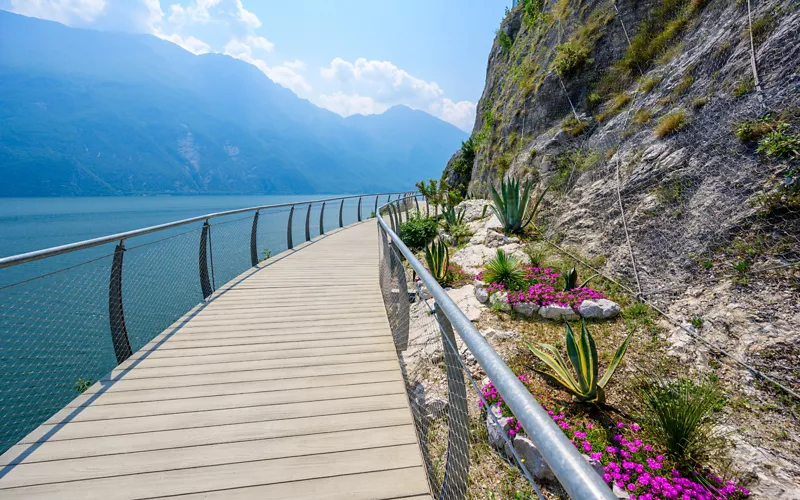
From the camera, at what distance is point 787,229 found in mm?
3057

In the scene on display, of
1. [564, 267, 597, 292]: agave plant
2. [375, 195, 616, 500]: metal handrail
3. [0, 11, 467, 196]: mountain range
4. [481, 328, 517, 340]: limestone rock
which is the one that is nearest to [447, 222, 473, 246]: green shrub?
[564, 267, 597, 292]: agave plant

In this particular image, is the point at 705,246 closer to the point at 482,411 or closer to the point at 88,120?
the point at 482,411

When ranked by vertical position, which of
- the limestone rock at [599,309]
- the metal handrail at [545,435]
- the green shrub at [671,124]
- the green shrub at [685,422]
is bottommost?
the green shrub at [685,422]

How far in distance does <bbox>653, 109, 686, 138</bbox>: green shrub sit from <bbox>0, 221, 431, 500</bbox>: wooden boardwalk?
186 inches

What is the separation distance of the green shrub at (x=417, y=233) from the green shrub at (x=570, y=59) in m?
4.95

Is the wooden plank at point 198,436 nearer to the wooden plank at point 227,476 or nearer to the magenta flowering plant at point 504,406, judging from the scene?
the wooden plank at point 227,476

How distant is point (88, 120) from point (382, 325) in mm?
187208

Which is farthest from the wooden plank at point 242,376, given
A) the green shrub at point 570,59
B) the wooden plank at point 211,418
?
the green shrub at point 570,59

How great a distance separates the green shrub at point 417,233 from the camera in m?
9.02

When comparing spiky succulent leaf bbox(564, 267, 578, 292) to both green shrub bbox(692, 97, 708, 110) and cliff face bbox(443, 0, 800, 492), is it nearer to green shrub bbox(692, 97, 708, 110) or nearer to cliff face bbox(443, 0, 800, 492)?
cliff face bbox(443, 0, 800, 492)

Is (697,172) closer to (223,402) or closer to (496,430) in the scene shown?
(496,430)

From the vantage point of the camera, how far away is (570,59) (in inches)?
323

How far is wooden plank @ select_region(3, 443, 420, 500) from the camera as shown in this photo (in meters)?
1.70

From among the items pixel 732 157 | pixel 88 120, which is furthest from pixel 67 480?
pixel 88 120
